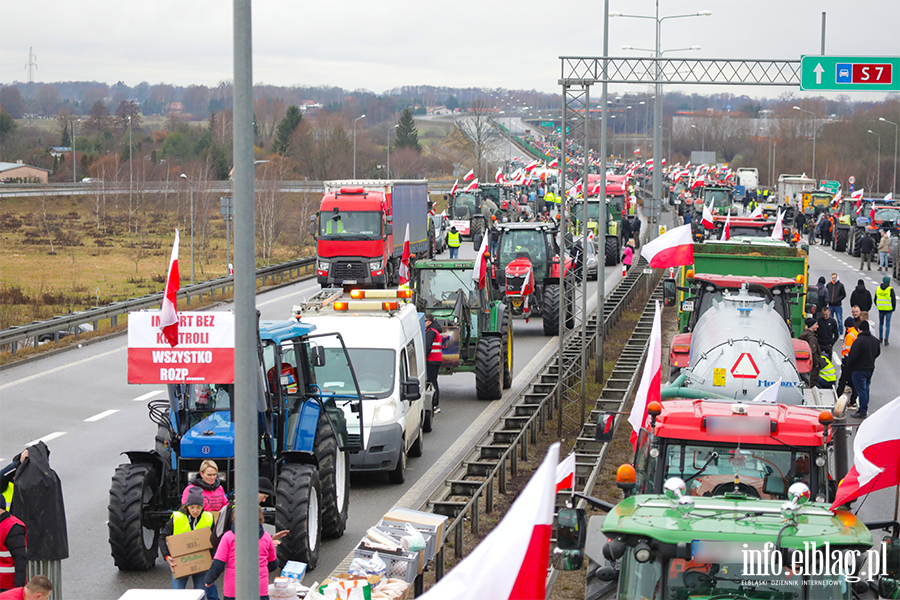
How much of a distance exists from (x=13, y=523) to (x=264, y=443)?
2.95 meters

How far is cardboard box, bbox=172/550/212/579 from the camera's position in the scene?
371 inches

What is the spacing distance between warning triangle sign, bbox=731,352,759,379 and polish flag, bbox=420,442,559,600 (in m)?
10.1

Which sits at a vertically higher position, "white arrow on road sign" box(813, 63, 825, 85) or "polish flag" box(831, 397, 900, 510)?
"white arrow on road sign" box(813, 63, 825, 85)

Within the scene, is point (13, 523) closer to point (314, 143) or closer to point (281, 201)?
point (281, 201)

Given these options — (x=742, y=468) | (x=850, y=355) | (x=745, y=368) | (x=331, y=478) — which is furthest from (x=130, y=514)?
(x=850, y=355)

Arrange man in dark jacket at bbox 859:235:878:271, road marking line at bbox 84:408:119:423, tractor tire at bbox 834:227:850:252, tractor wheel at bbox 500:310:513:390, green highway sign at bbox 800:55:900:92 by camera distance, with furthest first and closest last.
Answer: tractor tire at bbox 834:227:850:252 < man in dark jacket at bbox 859:235:878:271 < green highway sign at bbox 800:55:900:92 < tractor wheel at bbox 500:310:513:390 < road marking line at bbox 84:408:119:423

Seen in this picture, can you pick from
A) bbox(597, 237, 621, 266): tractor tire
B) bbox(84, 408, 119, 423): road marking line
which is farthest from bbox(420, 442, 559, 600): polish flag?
bbox(597, 237, 621, 266): tractor tire

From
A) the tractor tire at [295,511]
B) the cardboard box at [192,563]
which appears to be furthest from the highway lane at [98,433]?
the cardboard box at [192,563]

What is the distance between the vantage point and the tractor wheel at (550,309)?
27.7 m

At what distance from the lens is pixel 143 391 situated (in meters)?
21.7

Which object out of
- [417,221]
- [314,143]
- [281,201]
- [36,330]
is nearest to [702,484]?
[36,330]

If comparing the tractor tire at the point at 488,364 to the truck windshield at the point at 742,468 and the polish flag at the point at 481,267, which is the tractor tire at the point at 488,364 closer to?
the polish flag at the point at 481,267

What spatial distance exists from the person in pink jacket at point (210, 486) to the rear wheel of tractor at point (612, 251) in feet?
119

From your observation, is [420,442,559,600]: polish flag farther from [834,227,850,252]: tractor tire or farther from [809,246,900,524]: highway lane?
[834,227,850,252]: tractor tire
